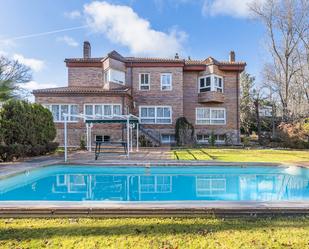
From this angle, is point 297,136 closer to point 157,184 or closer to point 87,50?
point 157,184

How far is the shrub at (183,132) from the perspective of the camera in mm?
24531

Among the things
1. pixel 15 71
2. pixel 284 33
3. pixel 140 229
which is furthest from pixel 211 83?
pixel 140 229

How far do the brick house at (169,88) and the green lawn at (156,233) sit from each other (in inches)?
735

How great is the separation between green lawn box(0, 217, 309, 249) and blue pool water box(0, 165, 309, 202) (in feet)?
8.04

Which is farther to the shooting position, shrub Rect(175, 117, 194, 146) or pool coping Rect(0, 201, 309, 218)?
shrub Rect(175, 117, 194, 146)

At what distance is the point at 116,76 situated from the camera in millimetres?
25047

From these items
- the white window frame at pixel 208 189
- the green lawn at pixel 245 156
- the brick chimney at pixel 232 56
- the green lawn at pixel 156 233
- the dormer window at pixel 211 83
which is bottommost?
the white window frame at pixel 208 189

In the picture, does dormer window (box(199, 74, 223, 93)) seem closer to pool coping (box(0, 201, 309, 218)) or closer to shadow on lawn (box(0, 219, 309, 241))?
pool coping (box(0, 201, 309, 218))

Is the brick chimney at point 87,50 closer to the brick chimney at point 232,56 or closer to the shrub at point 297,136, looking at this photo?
the brick chimney at point 232,56

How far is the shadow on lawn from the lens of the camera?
4.14 m

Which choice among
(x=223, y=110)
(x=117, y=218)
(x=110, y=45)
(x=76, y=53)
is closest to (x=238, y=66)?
(x=223, y=110)

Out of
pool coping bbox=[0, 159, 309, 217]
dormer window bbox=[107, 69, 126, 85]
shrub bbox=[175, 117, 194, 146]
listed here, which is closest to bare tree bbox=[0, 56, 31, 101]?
dormer window bbox=[107, 69, 126, 85]

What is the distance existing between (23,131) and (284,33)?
92.9 ft


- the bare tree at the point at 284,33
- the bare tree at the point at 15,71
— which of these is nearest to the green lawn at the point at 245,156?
the bare tree at the point at 284,33
